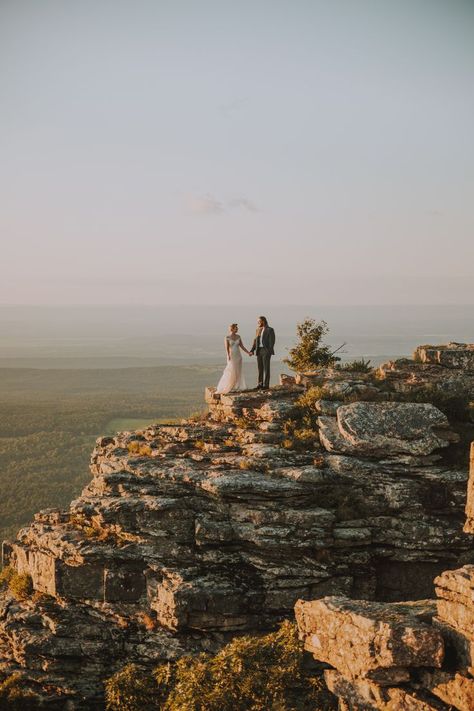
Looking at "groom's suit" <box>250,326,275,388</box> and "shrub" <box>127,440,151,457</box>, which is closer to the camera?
"shrub" <box>127,440,151,457</box>

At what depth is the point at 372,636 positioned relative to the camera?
19.3 m

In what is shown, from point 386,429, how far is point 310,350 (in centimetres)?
951

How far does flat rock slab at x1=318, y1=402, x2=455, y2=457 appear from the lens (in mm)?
28672

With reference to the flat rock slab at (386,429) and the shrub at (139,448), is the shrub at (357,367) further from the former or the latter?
the shrub at (139,448)

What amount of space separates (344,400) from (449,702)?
48.0 feet

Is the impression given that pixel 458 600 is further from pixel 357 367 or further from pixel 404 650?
pixel 357 367

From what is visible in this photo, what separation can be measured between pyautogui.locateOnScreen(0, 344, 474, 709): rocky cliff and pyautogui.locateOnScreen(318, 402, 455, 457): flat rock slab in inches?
2.0

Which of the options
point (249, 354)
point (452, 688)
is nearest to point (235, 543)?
point (452, 688)

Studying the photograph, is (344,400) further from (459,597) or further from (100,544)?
(459,597)

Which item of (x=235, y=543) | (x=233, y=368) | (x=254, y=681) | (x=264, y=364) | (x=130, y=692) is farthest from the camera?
(x=233, y=368)

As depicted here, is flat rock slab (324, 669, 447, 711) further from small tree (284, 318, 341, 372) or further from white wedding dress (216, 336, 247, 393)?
small tree (284, 318, 341, 372)

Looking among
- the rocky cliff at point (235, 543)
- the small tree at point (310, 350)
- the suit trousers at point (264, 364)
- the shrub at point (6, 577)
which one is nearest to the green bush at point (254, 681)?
the rocky cliff at point (235, 543)

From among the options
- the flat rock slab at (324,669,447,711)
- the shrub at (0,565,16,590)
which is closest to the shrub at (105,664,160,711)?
the flat rock slab at (324,669,447,711)

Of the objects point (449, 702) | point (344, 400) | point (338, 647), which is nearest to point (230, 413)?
point (344, 400)
